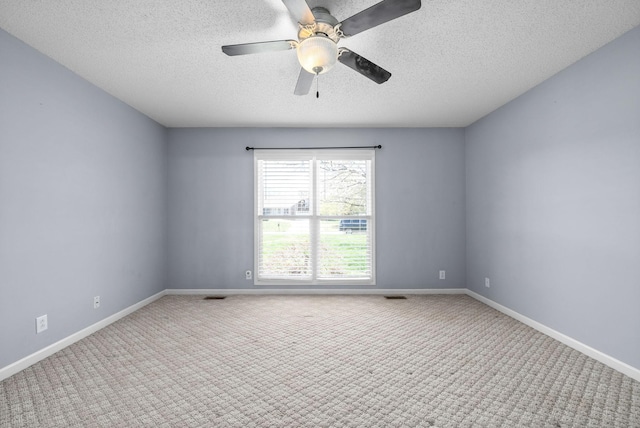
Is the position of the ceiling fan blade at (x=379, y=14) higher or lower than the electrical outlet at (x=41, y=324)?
higher

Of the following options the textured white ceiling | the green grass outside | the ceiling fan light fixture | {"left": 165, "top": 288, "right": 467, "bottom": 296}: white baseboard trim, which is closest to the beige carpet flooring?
{"left": 165, "top": 288, "right": 467, "bottom": 296}: white baseboard trim

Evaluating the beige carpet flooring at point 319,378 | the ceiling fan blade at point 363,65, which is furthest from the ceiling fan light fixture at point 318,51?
the beige carpet flooring at point 319,378

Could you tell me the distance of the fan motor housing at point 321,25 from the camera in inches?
72.2

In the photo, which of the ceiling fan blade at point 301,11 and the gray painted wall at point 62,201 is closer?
the ceiling fan blade at point 301,11

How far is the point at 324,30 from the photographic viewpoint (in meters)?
1.87

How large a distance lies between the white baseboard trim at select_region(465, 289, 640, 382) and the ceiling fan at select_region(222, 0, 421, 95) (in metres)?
2.87

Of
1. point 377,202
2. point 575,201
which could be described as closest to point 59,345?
point 377,202

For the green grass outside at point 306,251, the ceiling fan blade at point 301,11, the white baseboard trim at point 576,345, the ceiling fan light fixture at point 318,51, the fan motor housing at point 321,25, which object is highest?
the fan motor housing at point 321,25

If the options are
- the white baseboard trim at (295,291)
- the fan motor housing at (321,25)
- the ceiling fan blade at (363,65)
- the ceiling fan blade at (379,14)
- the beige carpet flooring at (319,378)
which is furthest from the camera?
the white baseboard trim at (295,291)

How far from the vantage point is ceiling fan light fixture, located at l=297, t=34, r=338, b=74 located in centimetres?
181

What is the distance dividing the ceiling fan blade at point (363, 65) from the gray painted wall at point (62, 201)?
2481 millimetres

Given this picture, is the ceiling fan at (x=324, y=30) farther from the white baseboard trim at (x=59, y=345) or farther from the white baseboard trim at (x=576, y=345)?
the white baseboard trim at (x=576, y=345)

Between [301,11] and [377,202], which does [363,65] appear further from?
[377,202]

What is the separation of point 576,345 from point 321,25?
3315 millimetres
